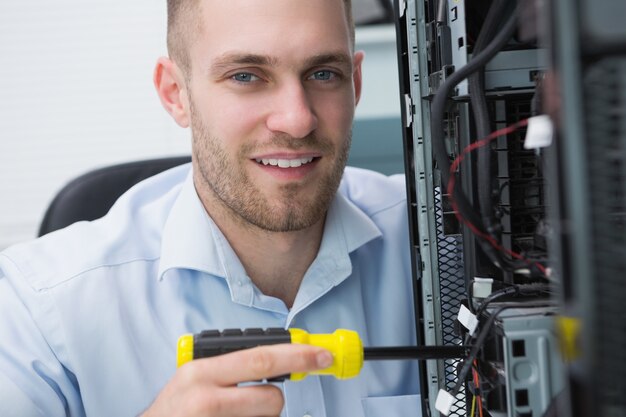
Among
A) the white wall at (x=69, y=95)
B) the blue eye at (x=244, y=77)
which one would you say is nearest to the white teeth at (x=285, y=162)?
the blue eye at (x=244, y=77)

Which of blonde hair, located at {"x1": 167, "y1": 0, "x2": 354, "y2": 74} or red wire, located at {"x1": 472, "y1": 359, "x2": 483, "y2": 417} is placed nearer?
red wire, located at {"x1": 472, "y1": 359, "x2": 483, "y2": 417}

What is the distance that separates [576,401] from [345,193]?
105 cm

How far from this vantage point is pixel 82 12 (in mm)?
2574

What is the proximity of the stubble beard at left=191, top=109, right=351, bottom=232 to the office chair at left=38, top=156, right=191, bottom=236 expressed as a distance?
41 centimetres

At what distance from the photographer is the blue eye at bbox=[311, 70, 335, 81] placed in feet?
3.74

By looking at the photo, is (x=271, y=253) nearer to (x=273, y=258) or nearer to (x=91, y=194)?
(x=273, y=258)

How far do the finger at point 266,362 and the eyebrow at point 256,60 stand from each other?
514mm

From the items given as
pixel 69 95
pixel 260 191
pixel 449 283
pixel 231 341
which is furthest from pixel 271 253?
pixel 69 95

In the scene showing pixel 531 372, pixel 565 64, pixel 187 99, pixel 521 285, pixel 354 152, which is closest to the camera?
pixel 565 64

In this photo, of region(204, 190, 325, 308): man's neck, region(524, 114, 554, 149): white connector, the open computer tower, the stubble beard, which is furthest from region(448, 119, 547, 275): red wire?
region(204, 190, 325, 308): man's neck

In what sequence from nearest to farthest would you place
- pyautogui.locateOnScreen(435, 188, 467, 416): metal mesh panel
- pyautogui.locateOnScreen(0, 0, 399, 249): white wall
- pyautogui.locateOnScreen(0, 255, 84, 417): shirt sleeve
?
pyautogui.locateOnScreen(435, 188, 467, 416): metal mesh panel → pyautogui.locateOnScreen(0, 255, 84, 417): shirt sleeve → pyautogui.locateOnScreen(0, 0, 399, 249): white wall

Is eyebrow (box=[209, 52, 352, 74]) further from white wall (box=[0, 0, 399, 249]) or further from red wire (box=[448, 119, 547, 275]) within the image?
white wall (box=[0, 0, 399, 249])

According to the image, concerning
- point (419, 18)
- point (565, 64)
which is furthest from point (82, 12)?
point (565, 64)

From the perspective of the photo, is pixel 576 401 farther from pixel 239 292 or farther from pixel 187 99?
pixel 187 99
